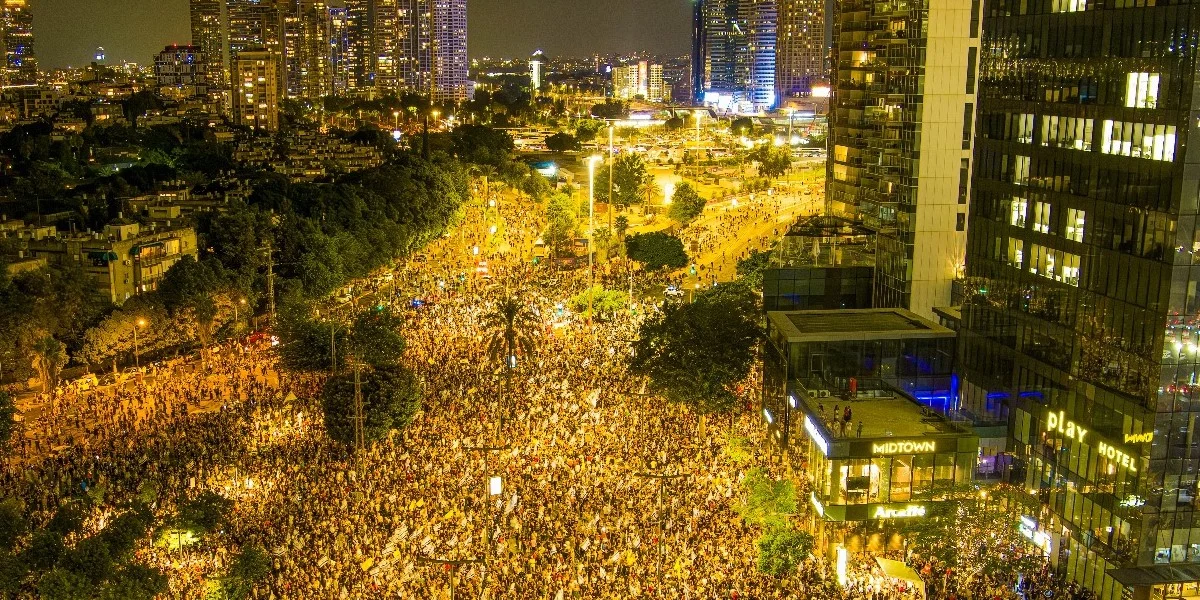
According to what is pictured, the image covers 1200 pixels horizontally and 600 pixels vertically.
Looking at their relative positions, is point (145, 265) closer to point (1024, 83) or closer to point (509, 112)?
point (1024, 83)

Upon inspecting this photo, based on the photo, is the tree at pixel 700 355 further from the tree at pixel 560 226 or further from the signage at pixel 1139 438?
the tree at pixel 560 226

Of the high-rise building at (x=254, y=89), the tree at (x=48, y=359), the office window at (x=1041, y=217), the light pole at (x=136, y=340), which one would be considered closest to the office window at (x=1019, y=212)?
the office window at (x=1041, y=217)

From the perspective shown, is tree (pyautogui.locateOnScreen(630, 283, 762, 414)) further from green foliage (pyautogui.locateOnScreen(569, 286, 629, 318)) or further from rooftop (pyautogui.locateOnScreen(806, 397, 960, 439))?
green foliage (pyautogui.locateOnScreen(569, 286, 629, 318))

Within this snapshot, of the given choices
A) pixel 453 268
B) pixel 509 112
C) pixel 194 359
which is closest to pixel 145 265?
pixel 194 359

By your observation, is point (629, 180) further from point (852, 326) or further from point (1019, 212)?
point (1019, 212)

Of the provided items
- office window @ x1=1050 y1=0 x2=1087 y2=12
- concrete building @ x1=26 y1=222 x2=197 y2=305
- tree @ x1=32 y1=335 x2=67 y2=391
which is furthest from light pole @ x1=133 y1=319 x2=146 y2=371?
office window @ x1=1050 y1=0 x2=1087 y2=12

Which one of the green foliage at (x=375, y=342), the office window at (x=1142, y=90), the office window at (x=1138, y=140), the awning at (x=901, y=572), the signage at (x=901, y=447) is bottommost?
the awning at (x=901, y=572)
